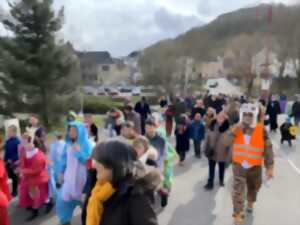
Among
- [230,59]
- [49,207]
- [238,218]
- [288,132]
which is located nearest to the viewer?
[238,218]

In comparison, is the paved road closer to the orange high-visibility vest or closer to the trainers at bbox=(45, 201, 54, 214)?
the trainers at bbox=(45, 201, 54, 214)

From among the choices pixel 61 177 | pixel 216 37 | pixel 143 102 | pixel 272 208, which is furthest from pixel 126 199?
pixel 216 37

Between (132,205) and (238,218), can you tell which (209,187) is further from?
(132,205)

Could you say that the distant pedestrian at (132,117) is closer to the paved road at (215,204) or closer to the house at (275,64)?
the paved road at (215,204)

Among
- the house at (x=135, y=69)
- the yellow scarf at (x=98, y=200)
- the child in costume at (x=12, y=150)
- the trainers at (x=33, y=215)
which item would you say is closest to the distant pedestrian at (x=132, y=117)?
the child in costume at (x=12, y=150)

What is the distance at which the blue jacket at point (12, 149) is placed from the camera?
7.75 meters

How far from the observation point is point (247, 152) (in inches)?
244

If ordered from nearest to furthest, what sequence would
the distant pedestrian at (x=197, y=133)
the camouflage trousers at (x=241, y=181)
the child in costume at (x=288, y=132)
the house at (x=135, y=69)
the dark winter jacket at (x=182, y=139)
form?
the camouflage trousers at (x=241, y=181) < the dark winter jacket at (x=182, y=139) < the distant pedestrian at (x=197, y=133) < the child in costume at (x=288, y=132) < the house at (x=135, y=69)

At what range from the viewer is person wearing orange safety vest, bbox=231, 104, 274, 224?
20.3 feet

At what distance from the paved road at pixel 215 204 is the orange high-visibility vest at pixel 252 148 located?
1.09m

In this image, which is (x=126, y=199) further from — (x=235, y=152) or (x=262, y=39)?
(x=262, y=39)

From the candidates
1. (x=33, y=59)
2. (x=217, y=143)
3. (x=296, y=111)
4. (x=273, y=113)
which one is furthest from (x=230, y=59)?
(x=217, y=143)

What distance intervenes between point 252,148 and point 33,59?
49.5 feet

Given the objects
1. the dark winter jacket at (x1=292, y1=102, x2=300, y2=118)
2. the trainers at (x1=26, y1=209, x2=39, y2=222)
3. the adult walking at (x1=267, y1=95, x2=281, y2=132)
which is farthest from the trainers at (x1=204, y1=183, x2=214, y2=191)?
the dark winter jacket at (x1=292, y1=102, x2=300, y2=118)
